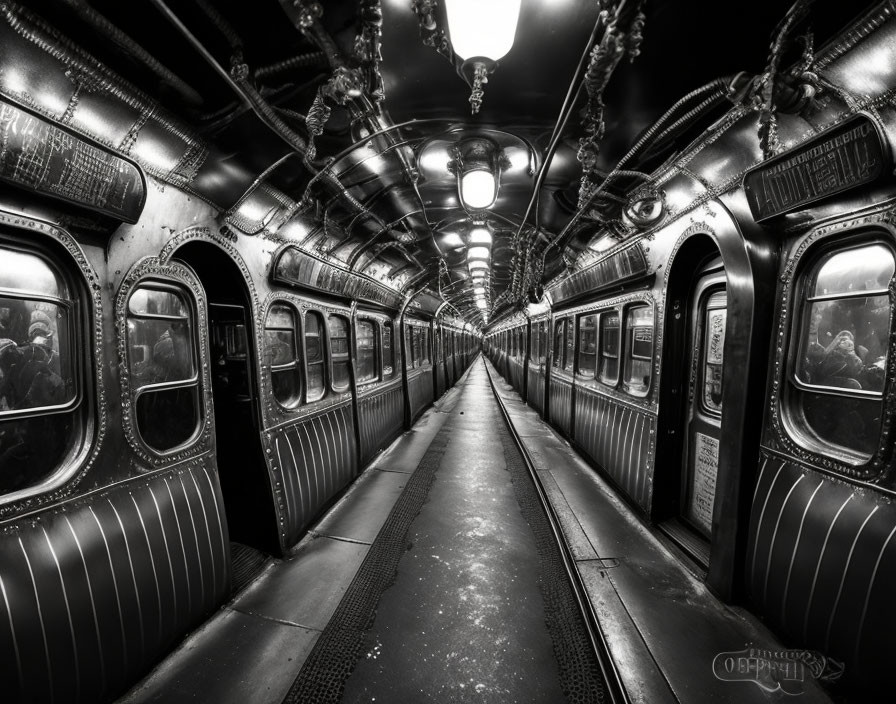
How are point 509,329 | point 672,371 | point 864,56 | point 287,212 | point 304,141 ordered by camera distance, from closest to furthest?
point 864,56 → point 304,141 → point 287,212 → point 672,371 → point 509,329

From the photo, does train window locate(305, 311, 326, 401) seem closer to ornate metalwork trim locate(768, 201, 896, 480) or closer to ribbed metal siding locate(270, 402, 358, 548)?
ribbed metal siding locate(270, 402, 358, 548)

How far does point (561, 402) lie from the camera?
819 cm

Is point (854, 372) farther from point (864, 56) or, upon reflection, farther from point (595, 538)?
point (595, 538)

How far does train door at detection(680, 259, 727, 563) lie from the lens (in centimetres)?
359

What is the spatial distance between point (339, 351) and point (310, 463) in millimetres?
1965

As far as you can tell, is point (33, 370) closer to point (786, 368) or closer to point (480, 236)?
point (786, 368)

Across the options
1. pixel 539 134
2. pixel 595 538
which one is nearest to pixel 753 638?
pixel 595 538

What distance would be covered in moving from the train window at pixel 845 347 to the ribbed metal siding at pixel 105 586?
15.4 ft

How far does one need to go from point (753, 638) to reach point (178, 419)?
481cm

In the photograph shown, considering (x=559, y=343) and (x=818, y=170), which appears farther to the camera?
(x=559, y=343)

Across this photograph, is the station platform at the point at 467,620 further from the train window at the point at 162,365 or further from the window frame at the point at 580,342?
the window frame at the point at 580,342

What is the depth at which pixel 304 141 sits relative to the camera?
3.11 m

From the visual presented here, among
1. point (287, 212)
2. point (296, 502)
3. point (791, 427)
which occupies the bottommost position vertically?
point (296, 502)

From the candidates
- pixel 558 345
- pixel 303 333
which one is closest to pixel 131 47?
pixel 303 333
